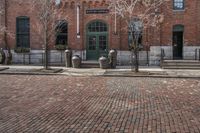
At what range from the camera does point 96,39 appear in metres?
31.8

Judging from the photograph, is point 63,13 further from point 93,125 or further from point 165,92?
point 93,125

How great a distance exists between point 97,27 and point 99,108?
20.9m

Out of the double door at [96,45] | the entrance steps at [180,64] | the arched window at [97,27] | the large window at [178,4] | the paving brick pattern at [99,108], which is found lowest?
the paving brick pattern at [99,108]

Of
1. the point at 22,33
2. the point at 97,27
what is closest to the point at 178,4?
the point at 97,27

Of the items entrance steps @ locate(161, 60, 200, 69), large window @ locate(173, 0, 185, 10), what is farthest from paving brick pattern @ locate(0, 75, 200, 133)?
large window @ locate(173, 0, 185, 10)

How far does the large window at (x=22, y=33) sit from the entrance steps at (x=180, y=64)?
40.3ft

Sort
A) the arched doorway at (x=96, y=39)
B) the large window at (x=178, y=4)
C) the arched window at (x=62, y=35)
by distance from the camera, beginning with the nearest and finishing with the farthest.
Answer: the large window at (x=178, y=4) < the arched doorway at (x=96, y=39) < the arched window at (x=62, y=35)

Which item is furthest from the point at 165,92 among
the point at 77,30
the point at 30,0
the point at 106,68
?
the point at 30,0

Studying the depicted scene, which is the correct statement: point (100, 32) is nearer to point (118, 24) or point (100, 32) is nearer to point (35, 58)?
point (118, 24)

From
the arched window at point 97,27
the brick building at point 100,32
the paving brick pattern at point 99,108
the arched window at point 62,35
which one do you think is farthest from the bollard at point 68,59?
the paving brick pattern at point 99,108

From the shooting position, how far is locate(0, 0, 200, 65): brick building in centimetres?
3048

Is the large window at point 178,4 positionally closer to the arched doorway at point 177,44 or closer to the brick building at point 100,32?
the brick building at point 100,32

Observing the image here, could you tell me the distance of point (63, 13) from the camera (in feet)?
105

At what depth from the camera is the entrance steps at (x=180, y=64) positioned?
88.3 feet
